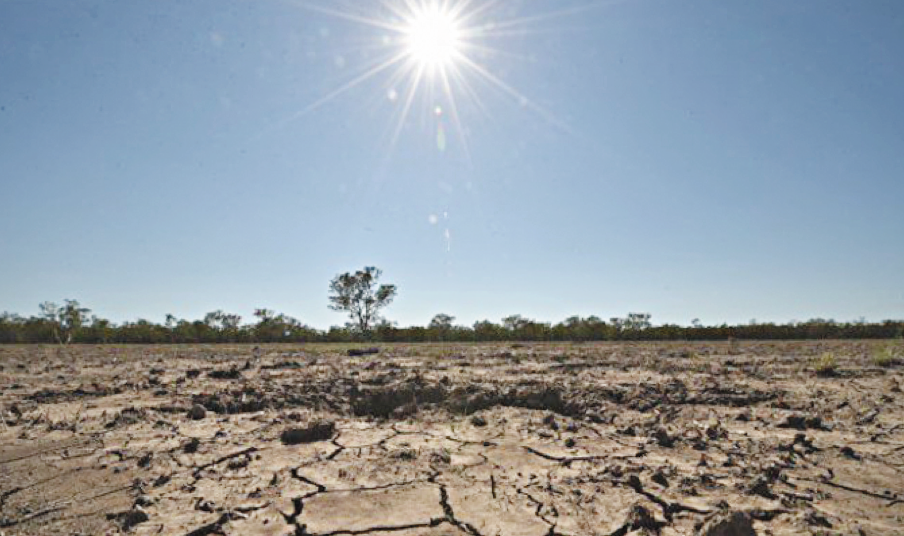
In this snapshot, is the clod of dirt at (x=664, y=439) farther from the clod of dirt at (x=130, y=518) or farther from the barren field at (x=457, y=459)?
the clod of dirt at (x=130, y=518)

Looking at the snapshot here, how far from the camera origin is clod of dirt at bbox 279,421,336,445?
354cm

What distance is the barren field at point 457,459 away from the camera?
2.19 m

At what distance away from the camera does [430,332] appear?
3089 cm

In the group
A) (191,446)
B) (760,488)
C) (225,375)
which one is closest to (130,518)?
(191,446)

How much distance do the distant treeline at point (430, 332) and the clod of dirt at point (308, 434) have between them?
944 inches

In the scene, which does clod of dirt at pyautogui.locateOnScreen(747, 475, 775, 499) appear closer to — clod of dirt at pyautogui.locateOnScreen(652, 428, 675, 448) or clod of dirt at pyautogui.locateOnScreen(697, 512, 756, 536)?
clod of dirt at pyautogui.locateOnScreen(697, 512, 756, 536)

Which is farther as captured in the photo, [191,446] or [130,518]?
[191,446]

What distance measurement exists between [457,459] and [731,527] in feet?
5.49

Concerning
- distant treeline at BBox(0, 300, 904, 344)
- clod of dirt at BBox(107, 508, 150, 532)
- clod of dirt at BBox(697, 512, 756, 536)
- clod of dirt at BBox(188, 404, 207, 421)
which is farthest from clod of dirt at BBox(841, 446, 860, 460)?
distant treeline at BBox(0, 300, 904, 344)

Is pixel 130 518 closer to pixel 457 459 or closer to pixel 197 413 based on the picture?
pixel 457 459

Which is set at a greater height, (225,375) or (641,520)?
(225,375)

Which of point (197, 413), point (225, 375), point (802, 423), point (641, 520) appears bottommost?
point (641, 520)

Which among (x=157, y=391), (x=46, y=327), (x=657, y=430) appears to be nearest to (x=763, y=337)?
(x=657, y=430)

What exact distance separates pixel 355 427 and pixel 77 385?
14.4 ft
